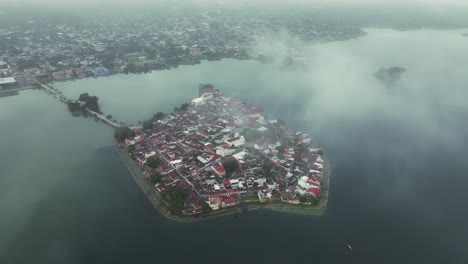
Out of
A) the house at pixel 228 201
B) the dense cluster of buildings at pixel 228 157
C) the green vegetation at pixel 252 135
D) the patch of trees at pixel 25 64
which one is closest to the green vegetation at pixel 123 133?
the dense cluster of buildings at pixel 228 157

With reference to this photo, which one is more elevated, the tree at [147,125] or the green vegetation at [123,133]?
the green vegetation at [123,133]

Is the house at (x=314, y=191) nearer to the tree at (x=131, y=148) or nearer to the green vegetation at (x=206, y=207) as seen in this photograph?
the green vegetation at (x=206, y=207)

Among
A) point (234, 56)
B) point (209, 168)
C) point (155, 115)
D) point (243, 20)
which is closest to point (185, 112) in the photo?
point (155, 115)

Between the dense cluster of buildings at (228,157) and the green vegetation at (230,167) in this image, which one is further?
the green vegetation at (230,167)

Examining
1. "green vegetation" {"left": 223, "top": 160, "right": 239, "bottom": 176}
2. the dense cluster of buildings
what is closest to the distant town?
the dense cluster of buildings

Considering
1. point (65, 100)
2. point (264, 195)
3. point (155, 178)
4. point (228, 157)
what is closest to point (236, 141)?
point (228, 157)

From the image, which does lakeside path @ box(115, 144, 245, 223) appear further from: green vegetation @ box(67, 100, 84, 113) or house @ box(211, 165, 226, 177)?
green vegetation @ box(67, 100, 84, 113)

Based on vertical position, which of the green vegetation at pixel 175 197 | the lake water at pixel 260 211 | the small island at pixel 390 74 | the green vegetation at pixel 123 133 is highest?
the green vegetation at pixel 123 133

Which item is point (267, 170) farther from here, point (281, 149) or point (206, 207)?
point (206, 207)
